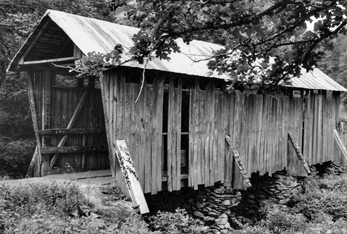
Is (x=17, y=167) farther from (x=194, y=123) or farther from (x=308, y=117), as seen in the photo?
(x=308, y=117)

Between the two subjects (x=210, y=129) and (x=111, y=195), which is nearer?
(x=111, y=195)

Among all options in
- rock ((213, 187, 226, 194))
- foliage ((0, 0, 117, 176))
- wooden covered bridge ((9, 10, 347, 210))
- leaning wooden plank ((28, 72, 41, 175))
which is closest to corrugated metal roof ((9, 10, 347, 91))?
wooden covered bridge ((9, 10, 347, 210))

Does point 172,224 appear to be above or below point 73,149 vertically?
below

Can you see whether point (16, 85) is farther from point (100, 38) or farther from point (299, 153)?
point (299, 153)

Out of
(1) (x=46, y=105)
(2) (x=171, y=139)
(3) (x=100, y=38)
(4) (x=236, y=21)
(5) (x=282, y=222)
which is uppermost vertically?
(3) (x=100, y=38)

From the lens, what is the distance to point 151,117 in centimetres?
880

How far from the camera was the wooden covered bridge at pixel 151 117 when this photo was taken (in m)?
8.32

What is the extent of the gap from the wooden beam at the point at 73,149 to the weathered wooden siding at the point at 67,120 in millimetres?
53

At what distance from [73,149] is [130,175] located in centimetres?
360

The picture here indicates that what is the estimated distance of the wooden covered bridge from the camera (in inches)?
328

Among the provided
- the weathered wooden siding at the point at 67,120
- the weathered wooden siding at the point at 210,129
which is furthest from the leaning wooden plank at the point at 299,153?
the weathered wooden siding at the point at 67,120

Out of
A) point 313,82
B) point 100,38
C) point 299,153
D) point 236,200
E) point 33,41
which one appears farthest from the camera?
point 313,82

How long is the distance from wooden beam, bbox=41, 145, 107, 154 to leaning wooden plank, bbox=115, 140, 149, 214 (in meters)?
3.15

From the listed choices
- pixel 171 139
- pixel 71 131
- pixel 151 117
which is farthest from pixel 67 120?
pixel 171 139
